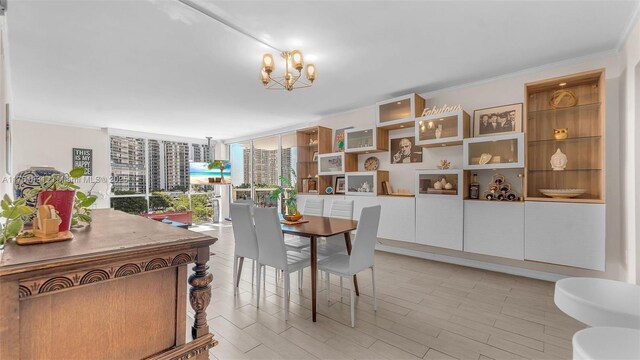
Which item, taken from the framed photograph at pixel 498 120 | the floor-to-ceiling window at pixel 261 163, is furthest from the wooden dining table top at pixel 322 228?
the floor-to-ceiling window at pixel 261 163

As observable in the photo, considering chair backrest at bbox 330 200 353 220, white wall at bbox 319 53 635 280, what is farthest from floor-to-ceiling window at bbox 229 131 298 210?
chair backrest at bbox 330 200 353 220

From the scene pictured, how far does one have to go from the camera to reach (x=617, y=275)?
289cm

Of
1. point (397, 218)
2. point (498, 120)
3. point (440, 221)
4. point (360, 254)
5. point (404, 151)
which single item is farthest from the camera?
point (404, 151)

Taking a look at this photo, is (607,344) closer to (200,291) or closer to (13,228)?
(200,291)

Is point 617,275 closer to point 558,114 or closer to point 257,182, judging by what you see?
point 558,114

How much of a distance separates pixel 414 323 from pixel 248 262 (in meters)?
2.48

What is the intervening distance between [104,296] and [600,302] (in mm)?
Answer: 1996

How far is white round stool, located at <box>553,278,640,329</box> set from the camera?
1.10m

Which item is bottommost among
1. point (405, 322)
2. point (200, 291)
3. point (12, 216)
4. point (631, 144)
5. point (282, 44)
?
point (405, 322)

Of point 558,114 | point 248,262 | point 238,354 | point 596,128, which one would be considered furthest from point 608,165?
point 248,262

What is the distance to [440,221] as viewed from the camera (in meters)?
3.78

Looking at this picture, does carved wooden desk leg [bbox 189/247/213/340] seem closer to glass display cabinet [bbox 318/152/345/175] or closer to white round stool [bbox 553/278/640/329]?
white round stool [bbox 553/278/640/329]

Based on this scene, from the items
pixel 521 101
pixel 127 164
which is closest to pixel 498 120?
pixel 521 101

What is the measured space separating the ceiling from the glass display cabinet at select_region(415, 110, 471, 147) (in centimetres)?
48
